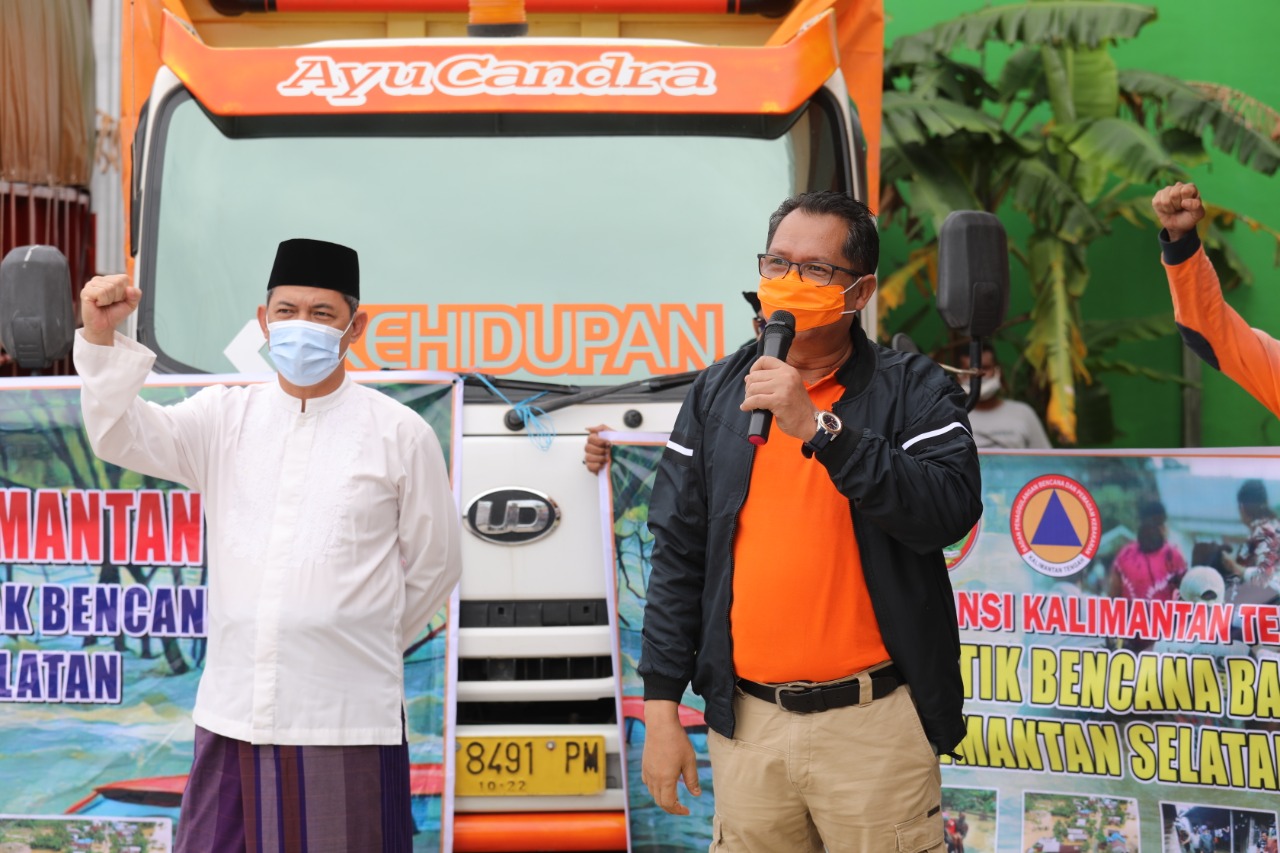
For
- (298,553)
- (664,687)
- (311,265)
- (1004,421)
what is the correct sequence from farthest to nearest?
(1004,421), (311,265), (298,553), (664,687)

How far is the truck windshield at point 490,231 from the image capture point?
4340 millimetres

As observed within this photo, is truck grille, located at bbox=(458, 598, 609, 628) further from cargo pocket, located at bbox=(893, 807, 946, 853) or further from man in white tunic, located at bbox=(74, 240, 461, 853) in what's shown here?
cargo pocket, located at bbox=(893, 807, 946, 853)

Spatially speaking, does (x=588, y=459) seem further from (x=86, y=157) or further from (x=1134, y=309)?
(x=1134, y=309)

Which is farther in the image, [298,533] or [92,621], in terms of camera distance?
[92,621]

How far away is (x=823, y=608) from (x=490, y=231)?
216 centimetres

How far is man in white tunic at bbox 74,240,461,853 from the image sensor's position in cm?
303

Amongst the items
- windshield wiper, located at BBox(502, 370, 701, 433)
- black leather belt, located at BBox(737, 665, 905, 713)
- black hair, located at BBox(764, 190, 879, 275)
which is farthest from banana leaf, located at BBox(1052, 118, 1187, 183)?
black leather belt, located at BBox(737, 665, 905, 713)

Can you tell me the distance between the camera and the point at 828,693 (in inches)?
105

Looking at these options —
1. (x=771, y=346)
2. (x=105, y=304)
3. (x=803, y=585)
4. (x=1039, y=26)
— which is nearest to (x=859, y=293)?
(x=771, y=346)

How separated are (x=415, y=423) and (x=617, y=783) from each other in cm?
135

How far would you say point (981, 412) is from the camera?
857cm

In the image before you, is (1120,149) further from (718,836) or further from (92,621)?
(718,836)

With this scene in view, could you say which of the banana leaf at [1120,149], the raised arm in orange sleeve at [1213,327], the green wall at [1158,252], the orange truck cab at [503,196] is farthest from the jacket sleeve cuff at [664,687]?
the green wall at [1158,252]

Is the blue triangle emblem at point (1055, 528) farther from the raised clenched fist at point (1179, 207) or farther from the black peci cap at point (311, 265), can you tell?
the black peci cap at point (311, 265)
